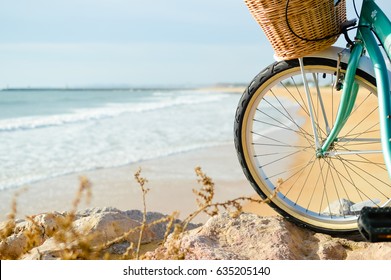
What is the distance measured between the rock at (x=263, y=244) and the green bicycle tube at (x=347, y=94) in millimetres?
506

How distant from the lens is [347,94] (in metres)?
2.83

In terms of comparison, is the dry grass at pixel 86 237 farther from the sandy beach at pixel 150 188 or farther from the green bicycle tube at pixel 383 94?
the sandy beach at pixel 150 188

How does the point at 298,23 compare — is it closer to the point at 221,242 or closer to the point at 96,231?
the point at 221,242

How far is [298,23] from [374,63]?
0.46 meters

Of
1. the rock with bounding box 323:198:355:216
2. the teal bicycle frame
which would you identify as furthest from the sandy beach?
the teal bicycle frame

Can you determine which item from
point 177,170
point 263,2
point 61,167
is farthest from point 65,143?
point 263,2

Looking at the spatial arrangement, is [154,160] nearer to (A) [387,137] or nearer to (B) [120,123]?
(A) [387,137]

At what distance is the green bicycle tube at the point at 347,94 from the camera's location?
111 inches

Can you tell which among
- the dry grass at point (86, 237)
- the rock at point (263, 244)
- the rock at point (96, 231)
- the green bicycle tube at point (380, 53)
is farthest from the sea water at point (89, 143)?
the green bicycle tube at point (380, 53)

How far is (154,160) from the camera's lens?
305 inches

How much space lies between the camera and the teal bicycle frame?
2686 mm
